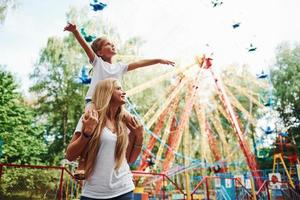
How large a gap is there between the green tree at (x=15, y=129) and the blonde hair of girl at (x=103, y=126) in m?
15.9

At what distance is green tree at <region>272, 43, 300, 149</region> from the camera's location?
1773cm

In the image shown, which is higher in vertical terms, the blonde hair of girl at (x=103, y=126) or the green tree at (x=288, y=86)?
the green tree at (x=288, y=86)

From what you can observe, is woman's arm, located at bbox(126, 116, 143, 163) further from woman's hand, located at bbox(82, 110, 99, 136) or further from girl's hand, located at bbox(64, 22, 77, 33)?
girl's hand, located at bbox(64, 22, 77, 33)

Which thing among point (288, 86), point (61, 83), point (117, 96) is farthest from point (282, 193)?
point (61, 83)

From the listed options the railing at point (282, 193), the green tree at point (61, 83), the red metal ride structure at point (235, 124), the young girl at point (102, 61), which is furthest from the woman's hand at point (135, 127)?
the green tree at point (61, 83)

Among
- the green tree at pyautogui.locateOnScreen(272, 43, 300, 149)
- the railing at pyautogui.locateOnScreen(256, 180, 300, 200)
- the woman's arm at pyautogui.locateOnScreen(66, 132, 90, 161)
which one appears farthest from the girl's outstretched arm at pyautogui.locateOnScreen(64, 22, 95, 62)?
the green tree at pyautogui.locateOnScreen(272, 43, 300, 149)

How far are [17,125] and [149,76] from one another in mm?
8457

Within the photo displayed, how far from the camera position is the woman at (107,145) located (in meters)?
1.37

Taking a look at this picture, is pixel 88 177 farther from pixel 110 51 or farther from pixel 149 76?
pixel 149 76

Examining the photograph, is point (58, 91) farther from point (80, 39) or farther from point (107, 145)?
point (107, 145)

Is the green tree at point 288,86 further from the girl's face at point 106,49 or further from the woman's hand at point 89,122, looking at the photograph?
the woman's hand at point 89,122

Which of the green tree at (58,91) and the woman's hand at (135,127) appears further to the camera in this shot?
the green tree at (58,91)

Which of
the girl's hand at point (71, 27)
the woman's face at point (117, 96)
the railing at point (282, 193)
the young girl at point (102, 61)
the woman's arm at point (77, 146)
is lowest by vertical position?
the railing at point (282, 193)

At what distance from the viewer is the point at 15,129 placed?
1655cm
